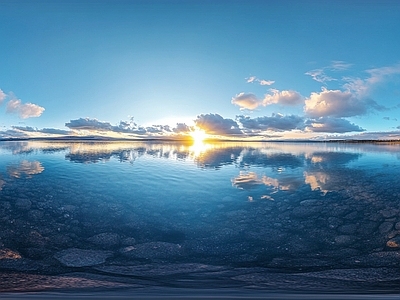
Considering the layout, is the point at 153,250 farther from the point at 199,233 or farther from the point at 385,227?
the point at 385,227

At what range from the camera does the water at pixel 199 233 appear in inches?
228

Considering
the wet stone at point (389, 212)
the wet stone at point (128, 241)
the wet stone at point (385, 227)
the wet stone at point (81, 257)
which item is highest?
the wet stone at point (389, 212)

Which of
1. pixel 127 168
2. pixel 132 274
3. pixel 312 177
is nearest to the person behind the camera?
pixel 132 274

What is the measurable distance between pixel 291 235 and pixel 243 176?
9.27 m

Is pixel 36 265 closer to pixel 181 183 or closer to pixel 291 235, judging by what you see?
pixel 291 235

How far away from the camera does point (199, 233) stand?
9.42 meters

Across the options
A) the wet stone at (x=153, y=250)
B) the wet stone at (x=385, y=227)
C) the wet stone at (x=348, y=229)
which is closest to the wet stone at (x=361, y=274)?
the wet stone at (x=348, y=229)

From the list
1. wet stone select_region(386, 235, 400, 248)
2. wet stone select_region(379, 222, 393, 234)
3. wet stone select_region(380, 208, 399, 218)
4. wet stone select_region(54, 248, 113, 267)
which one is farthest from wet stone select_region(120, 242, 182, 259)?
wet stone select_region(380, 208, 399, 218)

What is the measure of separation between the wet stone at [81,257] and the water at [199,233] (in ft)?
0.17

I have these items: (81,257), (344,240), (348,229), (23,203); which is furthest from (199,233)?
(23,203)

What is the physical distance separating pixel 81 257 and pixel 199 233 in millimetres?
3906

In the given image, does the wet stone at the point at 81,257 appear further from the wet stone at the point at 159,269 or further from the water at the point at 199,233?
the wet stone at the point at 159,269

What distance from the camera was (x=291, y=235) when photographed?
8961mm

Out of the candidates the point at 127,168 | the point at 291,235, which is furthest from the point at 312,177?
the point at 127,168
